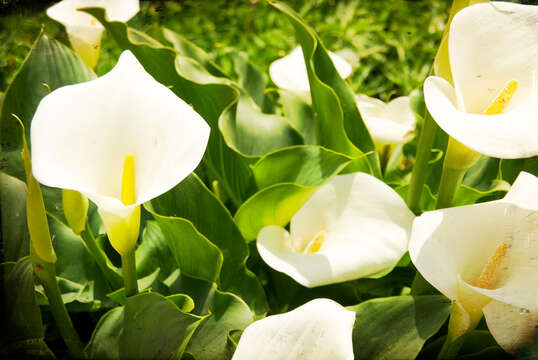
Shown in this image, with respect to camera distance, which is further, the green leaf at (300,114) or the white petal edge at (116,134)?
the green leaf at (300,114)

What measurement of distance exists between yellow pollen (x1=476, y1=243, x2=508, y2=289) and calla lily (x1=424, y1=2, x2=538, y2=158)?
0.11 meters

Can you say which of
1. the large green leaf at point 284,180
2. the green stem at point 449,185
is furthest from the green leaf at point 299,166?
the green stem at point 449,185

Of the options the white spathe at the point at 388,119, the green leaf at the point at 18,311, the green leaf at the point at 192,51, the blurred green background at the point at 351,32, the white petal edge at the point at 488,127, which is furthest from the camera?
the blurred green background at the point at 351,32

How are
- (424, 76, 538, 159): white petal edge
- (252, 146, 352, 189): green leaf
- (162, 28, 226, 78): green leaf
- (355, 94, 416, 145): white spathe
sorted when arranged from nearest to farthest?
1. (424, 76, 538, 159): white petal edge
2. (252, 146, 352, 189): green leaf
3. (355, 94, 416, 145): white spathe
4. (162, 28, 226, 78): green leaf

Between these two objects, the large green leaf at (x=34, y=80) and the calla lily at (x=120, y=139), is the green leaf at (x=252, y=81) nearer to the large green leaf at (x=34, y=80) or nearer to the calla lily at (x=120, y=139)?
the large green leaf at (x=34, y=80)

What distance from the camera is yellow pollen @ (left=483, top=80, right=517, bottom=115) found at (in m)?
0.52

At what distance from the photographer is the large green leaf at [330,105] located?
0.67m

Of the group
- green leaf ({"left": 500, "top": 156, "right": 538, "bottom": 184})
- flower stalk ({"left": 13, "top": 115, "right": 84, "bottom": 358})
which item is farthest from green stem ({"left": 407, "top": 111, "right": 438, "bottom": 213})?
flower stalk ({"left": 13, "top": 115, "right": 84, "bottom": 358})

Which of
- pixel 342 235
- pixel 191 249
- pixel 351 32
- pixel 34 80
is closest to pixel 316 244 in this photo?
pixel 342 235

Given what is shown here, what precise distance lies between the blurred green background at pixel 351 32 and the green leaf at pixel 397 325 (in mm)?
864

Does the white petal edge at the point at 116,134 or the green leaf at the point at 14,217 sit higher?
the white petal edge at the point at 116,134

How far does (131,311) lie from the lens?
0.52 meters

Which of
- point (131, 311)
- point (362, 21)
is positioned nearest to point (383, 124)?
point (131, 311)

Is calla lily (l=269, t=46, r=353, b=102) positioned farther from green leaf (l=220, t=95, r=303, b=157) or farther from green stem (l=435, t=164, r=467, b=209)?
green stem (l=435, t=164, r=467, b=209)
